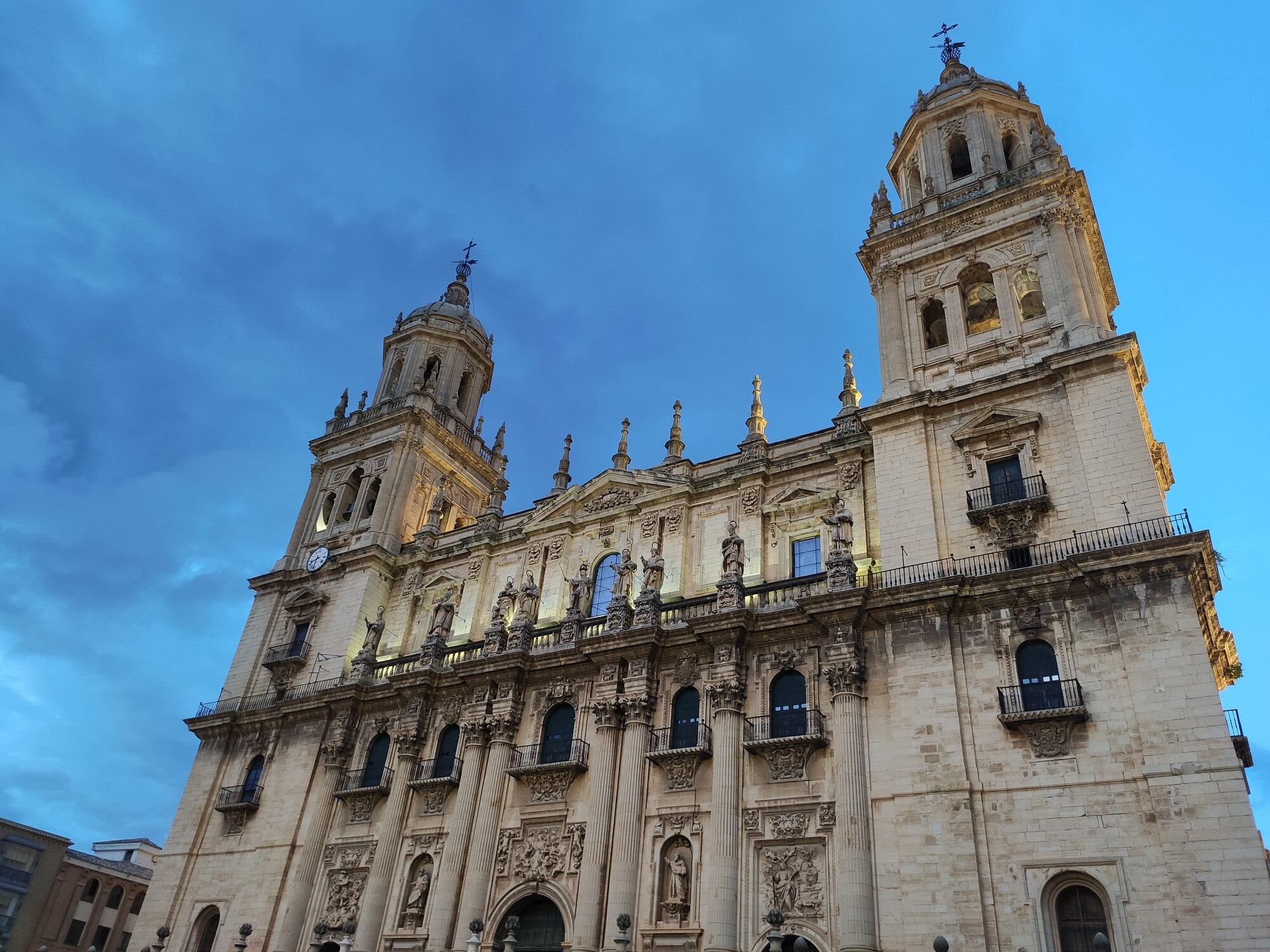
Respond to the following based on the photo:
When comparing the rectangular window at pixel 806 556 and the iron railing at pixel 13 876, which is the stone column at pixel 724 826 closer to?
the rectangular window at pixel 806 556

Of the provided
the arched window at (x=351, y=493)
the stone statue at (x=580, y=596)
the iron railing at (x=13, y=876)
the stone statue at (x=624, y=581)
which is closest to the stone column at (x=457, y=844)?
the stone statue at (x=580, y=596)

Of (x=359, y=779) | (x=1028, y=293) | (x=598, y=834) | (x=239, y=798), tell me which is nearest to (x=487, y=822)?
(x=598, y=834)

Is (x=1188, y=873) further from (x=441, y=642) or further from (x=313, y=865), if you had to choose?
(x=313, y=865)

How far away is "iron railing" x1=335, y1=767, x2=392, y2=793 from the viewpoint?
32531 mm

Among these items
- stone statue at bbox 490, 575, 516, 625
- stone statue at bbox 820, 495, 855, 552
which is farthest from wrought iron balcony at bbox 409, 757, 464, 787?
stone statue at bbox 820, 495, 855, 552

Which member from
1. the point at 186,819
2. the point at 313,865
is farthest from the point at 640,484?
the point at 186,819

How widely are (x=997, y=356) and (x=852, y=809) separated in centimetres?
1445

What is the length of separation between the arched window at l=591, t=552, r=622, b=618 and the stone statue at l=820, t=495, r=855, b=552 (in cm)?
830

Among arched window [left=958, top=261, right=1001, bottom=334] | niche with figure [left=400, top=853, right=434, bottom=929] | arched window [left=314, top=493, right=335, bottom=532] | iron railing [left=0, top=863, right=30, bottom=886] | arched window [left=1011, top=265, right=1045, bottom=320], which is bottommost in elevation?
niche with figure [left=400, top=853, right=434, bottom=929]

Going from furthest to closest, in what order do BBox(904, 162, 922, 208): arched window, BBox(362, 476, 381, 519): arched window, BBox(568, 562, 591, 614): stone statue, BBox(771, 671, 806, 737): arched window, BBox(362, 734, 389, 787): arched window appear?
BBox(362, 476, 381, 519): arched window, BBox(904, 162, 922, 208): arched window, BBox(362, 734, 389, 787): arched window, BBox(568, 562, 591, 614): stone statue, BBox(771, 671, 806, 737): arched window

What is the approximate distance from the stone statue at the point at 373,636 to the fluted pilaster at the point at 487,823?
7359mm

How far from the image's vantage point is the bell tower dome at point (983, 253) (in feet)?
95.1

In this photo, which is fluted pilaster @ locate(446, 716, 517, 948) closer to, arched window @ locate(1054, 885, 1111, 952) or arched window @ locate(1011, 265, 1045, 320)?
arched window @ locate(1054, 885, 1111, 952)

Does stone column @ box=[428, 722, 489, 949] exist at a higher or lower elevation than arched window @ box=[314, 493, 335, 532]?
lower
